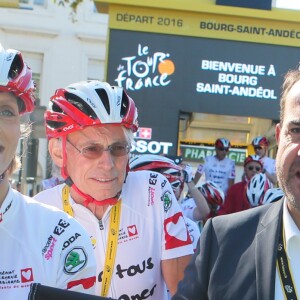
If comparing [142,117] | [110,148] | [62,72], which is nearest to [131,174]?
[110,148]

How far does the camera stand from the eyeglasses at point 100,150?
2951mm

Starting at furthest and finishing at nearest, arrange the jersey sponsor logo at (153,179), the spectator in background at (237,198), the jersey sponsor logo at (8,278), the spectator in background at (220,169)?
1. the spectator in background at (220,169)
2. the spectator in background at (237,198)
3. the jersey sponsor logo at (153,179)
4. the jersey sponsor logo at (8,278)

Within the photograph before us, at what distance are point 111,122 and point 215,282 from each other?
3.44ft

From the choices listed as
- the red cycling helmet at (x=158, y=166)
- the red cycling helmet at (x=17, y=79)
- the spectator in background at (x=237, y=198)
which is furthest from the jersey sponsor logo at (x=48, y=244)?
the spectator in background at (x=237, y=198)

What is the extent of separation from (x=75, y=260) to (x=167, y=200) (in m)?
0.95

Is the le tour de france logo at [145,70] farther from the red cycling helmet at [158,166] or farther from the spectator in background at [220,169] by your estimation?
the red cycling helmet at [158,166]

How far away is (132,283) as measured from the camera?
2824 millimetres

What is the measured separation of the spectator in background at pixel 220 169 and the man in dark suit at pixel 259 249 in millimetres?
9087

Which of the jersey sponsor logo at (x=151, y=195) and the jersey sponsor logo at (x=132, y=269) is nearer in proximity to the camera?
the jersey sponsor logo at (x=132, y=269)

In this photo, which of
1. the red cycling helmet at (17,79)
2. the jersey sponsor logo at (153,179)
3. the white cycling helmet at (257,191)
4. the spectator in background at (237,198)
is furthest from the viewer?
the spectator in background at (237,198)

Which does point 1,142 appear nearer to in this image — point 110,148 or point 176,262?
point 110,148

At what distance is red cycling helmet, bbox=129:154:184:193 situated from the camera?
14.0 ft

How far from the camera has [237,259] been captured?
218 centimetres

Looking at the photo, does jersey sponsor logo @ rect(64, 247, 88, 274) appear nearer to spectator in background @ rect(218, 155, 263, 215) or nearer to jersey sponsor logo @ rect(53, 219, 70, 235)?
jersey sponsor logo @ rect(53, 219, 70, 235)
